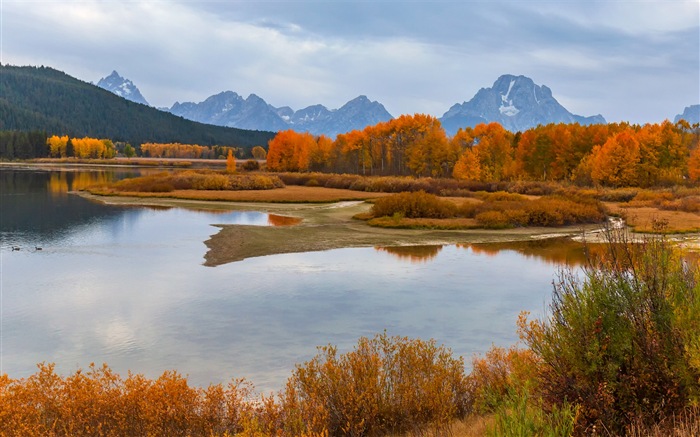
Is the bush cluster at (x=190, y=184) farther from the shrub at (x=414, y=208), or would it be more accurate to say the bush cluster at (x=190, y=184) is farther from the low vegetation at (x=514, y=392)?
the low vegetation at (x=514, y=392)

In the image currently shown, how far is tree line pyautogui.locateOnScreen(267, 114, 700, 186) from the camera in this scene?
7631cm

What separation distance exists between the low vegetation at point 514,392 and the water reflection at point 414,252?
1774 centimetres

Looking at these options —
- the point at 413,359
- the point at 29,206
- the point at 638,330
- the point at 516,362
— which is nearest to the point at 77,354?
the point at 413,359

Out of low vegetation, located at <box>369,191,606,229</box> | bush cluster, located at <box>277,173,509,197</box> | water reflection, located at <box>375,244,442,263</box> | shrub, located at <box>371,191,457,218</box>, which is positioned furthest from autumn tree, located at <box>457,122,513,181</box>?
water reflection, located at <box>375,244,442,263</box>

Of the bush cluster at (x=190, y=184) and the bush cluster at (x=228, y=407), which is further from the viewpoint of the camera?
the bush cluster at (x=190, y=184)

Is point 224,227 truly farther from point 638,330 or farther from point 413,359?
point 638,330

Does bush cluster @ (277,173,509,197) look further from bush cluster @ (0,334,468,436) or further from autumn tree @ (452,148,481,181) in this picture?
bush cluster @ (0,334,468,436)

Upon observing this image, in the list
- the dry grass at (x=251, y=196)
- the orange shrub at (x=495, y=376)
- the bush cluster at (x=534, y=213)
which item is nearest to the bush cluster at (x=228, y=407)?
the orange shrub at (x=495, y=376)

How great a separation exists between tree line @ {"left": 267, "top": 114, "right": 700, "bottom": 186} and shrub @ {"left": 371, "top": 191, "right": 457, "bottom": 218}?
38.1m

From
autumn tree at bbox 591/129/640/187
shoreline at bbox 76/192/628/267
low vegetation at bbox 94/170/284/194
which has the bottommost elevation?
shoreline at bbox 76/192/628/267

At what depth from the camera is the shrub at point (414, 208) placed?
4562cm

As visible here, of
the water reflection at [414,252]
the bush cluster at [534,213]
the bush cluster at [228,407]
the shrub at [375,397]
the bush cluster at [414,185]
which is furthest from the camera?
the bush cluster at [414,185]

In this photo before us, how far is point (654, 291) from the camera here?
8.56 m

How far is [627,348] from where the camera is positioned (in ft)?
27.4
